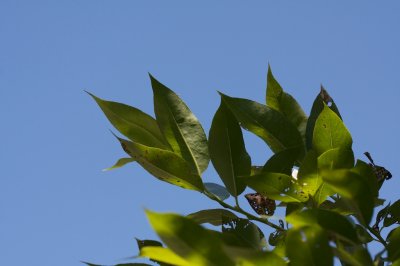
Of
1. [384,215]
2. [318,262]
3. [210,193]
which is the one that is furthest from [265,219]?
[318,262]

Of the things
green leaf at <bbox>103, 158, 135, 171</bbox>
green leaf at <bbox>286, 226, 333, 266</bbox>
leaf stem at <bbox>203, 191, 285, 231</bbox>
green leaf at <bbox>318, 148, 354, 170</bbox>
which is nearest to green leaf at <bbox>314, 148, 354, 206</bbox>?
green leaf at <bbox>318, 148, 354, 170</bbox>

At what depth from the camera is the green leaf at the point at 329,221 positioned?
32.4 inches

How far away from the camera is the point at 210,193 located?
4.00 ft

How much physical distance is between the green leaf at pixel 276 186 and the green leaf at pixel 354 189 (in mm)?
217

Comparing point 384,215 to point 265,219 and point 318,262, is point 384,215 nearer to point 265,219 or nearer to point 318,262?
point 265,219

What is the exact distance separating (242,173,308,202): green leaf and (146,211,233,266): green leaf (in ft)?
1.12

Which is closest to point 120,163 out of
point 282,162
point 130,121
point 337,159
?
point 130,121

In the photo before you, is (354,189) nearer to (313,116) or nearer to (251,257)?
(251,257)

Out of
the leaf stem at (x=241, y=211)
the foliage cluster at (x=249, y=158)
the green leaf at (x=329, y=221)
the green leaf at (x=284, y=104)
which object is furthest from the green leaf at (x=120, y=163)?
the green leaf at (x=329, y=221)

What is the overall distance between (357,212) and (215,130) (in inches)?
14.4

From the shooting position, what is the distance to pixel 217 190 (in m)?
1.27

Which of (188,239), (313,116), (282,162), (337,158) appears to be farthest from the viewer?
(313,116)

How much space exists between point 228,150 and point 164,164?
111mm

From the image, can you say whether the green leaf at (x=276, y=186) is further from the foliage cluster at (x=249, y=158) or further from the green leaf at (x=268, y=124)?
the green leaf at (x=268, y=124)
